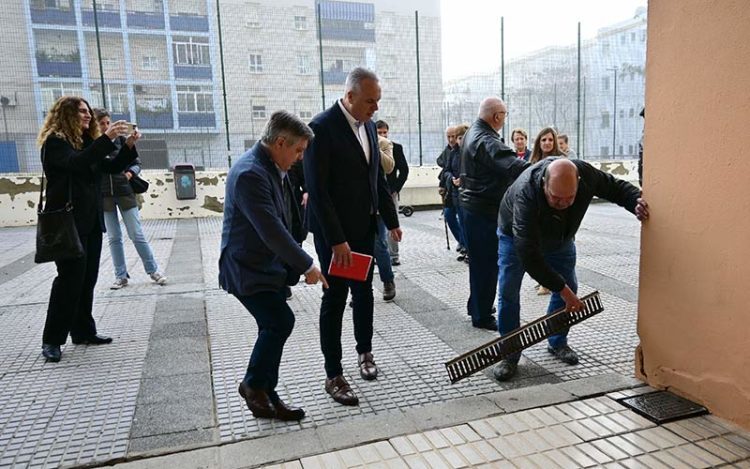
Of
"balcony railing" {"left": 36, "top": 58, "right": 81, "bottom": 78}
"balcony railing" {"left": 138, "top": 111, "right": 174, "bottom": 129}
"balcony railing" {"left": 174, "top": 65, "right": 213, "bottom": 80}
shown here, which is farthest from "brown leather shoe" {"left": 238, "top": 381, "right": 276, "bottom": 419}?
"balcony railing" {"left": 36, "top": 58, "right": 81, "bottom": 78}

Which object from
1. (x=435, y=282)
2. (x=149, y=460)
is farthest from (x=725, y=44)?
(x=435, y=282)

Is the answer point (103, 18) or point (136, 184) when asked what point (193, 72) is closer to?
point (103, 18)

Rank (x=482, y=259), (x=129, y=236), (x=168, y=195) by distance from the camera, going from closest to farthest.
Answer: (x=482, y=259) → (x=129, y=236) → (x=168, y=195)

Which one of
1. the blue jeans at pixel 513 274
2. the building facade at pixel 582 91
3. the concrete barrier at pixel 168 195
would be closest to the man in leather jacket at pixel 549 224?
the blue jeans at pixel 513 274

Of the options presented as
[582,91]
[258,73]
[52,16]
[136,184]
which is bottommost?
[136,184]

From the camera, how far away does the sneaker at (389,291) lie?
5.27m

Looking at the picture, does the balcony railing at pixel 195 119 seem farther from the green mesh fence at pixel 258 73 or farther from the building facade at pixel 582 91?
the building facade at pixel 582 91

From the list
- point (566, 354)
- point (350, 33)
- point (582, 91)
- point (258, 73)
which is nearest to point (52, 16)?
point (258, 73)

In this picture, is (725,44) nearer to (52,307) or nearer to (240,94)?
(52,307)

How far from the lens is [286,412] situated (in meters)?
2.88

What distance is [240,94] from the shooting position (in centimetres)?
1289

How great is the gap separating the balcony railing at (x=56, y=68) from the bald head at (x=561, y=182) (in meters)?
11.9

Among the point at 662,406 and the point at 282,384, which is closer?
the point at 662,406

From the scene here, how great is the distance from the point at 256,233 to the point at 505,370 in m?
1.73
